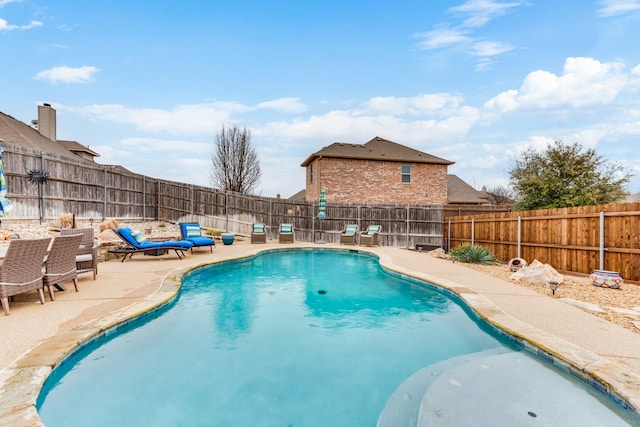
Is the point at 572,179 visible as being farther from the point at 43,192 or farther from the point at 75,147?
the point at 75,147

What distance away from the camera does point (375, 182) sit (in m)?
18.3

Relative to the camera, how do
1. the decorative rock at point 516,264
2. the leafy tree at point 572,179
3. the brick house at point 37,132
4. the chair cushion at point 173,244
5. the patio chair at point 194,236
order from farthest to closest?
the brick house at point 37,132 < the leafy tree at point 572,179 < the patio chair at point 194,236 < the chair cushion at point 173,244 < the decorative rock at point 516,264

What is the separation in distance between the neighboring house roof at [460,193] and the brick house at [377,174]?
3.73 metres

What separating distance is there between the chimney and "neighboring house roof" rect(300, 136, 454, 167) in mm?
15452

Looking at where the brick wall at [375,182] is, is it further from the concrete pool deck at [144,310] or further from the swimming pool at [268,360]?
the swimming pool at [268,360]

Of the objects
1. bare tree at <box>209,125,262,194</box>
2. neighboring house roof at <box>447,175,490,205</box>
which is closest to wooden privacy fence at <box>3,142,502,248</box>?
neighboring house roof at <box>447,175,490,205</box>

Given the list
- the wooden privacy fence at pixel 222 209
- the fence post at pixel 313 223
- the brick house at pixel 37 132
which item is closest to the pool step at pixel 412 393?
the wooden privacy fence at pixel 222 209

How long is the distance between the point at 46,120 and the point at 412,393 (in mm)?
24425

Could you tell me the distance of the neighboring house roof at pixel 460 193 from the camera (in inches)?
887

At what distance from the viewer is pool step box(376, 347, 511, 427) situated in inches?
98.4

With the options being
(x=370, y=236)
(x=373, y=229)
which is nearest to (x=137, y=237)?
(x=370, y=236)

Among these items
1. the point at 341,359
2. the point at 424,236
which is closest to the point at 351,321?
the point at 341,359

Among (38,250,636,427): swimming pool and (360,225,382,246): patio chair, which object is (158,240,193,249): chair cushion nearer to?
(38,250,636,427): swimming pool

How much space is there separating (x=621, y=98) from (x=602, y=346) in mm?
12162
